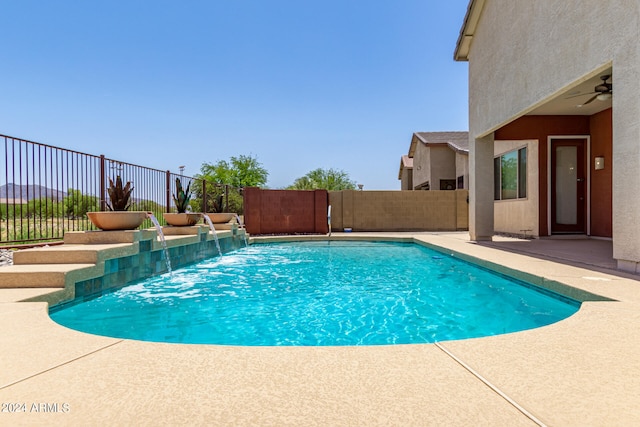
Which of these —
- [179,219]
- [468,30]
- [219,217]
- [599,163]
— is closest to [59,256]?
[179,219]

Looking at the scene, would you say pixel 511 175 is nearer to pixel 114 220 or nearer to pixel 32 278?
pixel 114 220

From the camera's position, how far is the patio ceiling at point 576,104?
680 centimetres

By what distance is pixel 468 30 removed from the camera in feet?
30.6

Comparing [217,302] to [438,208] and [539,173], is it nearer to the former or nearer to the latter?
[539,173]

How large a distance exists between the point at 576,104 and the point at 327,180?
43364mm

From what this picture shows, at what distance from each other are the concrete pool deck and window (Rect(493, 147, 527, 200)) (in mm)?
8879

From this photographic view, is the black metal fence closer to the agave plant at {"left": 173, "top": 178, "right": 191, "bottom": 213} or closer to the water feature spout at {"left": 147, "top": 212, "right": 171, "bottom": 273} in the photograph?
the agave plant at {"left": 173, "top": 178, "right": 191, "bottom": 213}

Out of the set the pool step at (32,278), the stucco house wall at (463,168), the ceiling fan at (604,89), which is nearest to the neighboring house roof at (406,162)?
the stucco house wall at (463,168)

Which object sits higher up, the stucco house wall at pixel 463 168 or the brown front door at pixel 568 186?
the stucco house wall at pixel 463 168

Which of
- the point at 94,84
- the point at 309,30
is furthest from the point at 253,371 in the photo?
the point at 94,84

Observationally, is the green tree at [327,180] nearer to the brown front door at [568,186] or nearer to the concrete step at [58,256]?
the brown front door at [568,186]

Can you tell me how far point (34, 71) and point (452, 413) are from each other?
22.2 m

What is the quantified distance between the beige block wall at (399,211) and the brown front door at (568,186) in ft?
16.1

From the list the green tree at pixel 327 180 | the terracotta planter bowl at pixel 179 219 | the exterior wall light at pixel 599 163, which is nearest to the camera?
the terracotta planter bowl at pixel 179 219
